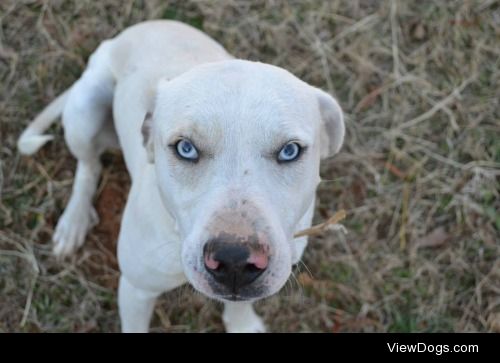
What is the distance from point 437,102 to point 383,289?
127 centimetres

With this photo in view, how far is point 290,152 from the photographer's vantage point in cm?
245

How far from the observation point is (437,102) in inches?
177

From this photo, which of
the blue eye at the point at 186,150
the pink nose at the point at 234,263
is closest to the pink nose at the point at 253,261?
the pink nose at the point at 234,263

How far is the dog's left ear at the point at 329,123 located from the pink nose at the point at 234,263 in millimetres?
728

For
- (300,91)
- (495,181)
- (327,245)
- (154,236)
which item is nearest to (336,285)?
(327,245)

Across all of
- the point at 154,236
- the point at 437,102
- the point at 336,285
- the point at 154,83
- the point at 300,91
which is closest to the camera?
the point at 300,91

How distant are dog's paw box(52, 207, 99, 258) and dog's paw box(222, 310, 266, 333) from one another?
956 mm

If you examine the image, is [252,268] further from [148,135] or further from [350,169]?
[350,169]

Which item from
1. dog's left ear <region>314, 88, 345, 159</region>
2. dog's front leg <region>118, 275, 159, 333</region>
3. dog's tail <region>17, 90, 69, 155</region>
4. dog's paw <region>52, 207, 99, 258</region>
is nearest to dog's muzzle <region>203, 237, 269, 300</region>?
dog's left ear <region>314, 88, 345, 159</region>

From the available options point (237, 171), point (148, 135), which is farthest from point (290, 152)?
point (148, 135)
